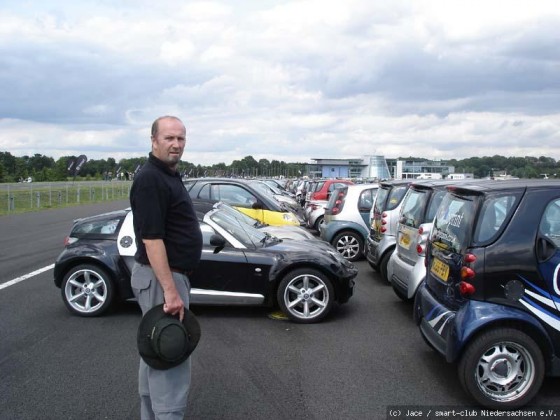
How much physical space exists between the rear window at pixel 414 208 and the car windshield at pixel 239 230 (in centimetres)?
196

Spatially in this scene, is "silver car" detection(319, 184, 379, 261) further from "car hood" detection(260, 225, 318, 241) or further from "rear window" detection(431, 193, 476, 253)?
"rear window" detection(431, 193, 476, 253)

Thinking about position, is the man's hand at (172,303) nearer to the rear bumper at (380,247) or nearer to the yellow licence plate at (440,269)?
the yellow licence plate at (440,269)

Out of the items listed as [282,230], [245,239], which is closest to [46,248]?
[282,230]

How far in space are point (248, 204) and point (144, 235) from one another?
896 cm

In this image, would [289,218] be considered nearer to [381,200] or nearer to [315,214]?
[381,200]

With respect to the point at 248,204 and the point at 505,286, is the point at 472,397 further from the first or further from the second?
the point at 248,204

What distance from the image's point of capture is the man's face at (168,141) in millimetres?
3039

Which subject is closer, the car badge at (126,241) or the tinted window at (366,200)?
the car badge at (126,241)

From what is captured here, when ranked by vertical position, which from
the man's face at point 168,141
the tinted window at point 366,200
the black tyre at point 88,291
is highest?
the man's face at point 168,141

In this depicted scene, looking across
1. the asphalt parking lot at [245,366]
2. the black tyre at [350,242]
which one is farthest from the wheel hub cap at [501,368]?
the black tyre at [350,242]

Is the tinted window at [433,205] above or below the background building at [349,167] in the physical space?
below

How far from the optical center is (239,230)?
22.6 feet

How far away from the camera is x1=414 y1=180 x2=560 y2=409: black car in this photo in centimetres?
393

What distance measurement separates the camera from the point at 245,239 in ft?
21.8
